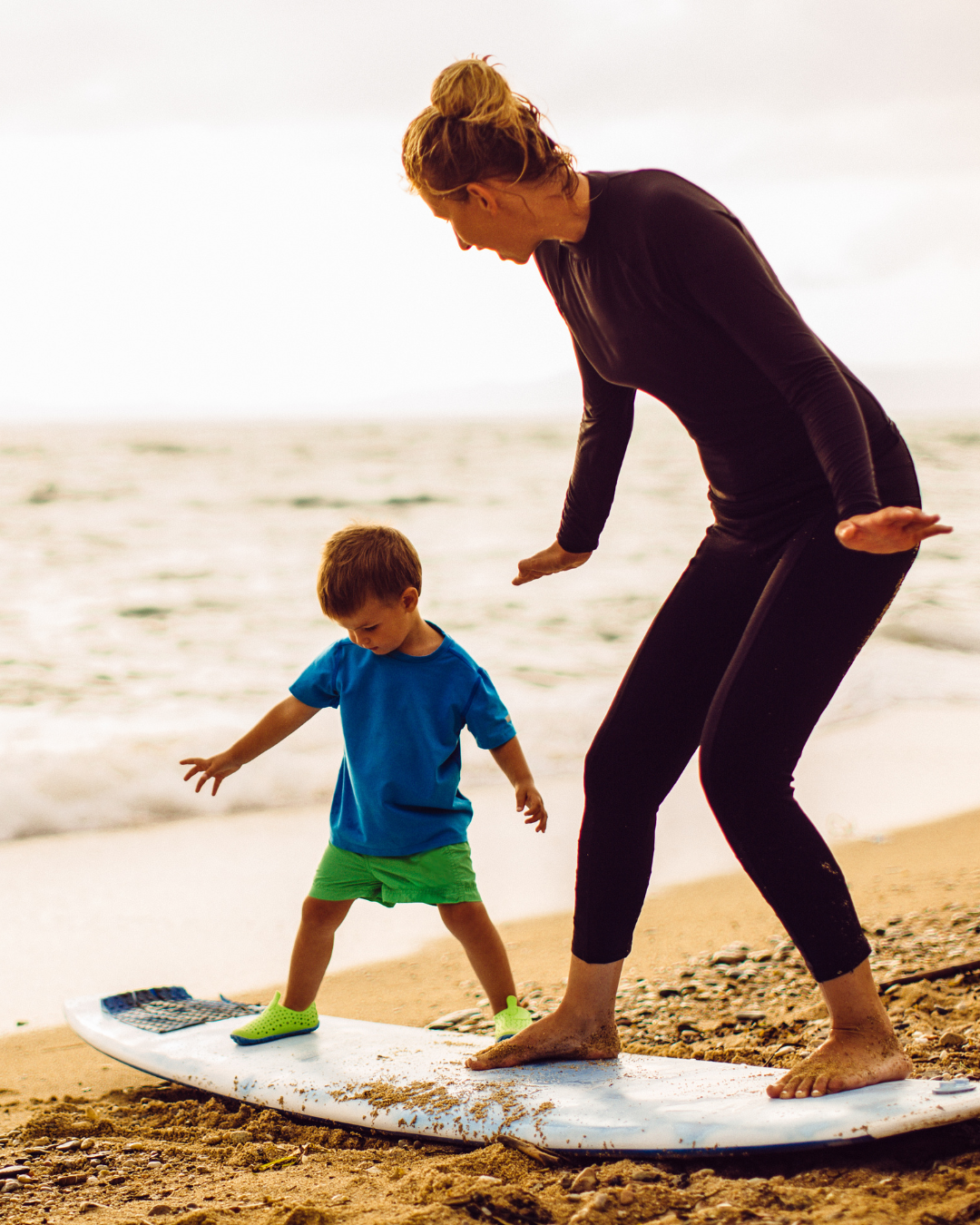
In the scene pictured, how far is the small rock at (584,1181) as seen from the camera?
187 centimetres

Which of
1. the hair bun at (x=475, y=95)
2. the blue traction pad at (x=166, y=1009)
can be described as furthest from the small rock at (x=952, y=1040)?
the hair bun at (x=475, y=95)

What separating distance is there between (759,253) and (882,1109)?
4.65 ft

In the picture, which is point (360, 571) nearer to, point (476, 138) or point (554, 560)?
point (554, 560)

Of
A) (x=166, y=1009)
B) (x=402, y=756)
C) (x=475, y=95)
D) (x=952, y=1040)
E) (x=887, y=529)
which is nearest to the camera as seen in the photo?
(x=887, y=529)

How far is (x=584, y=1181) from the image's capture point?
188 centimetres

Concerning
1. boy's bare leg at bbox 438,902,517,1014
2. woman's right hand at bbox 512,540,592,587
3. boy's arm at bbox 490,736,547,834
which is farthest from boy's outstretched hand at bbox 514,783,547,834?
woman's right hand at bbox 512,540,592,587

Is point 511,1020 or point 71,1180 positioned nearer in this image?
point 71,1180

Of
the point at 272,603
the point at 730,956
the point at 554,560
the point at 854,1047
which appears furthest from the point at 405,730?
the point at 272,603

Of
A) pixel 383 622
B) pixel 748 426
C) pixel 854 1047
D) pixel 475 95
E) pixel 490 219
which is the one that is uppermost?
pixel 475 95

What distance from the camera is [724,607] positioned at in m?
2.10

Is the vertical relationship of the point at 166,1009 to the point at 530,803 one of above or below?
below

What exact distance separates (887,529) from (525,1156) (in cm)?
129

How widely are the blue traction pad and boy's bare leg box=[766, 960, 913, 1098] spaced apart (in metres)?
1.64

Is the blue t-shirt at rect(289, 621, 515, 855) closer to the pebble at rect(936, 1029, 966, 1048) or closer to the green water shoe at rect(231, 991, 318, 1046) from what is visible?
the green water shoe at rect(231, 991, 318, 1046)
